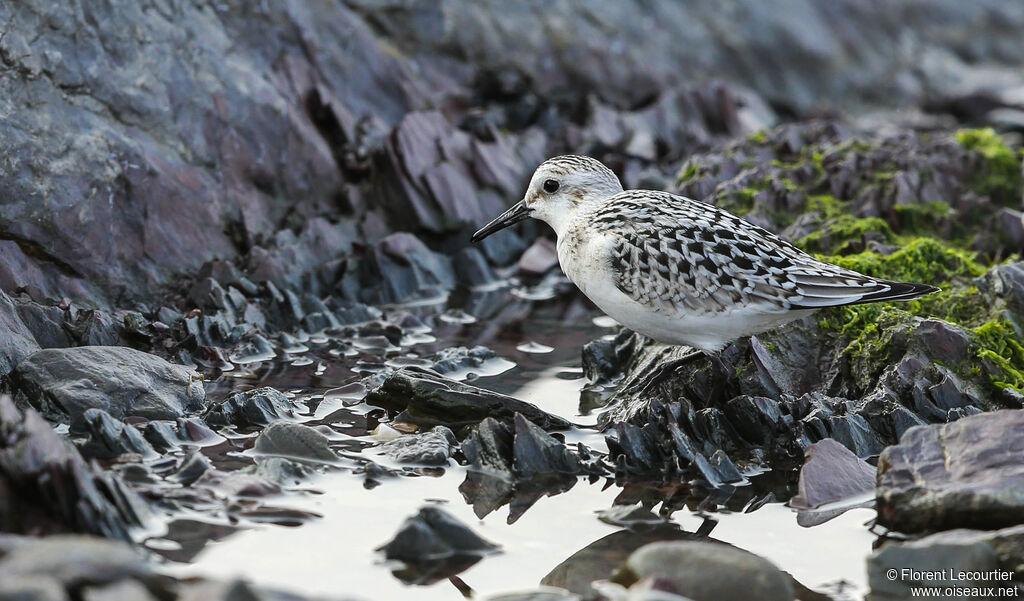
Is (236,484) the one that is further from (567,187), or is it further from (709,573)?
(567,187)

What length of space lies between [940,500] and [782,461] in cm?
126

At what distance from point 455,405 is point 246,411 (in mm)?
1282

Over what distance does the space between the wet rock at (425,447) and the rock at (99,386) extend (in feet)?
4.56

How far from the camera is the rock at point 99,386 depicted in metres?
6.71

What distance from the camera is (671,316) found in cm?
712

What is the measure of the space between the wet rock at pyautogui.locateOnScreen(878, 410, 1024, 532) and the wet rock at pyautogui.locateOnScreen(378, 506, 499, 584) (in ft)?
6.96

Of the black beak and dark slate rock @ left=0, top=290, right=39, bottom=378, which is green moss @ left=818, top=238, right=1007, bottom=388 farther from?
dark slate rock @ left=0, top=290, right=39, bottom=378

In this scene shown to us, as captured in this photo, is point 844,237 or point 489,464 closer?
point 489,464

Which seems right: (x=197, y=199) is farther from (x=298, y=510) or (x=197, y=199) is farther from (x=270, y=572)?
(x=270, y=572)

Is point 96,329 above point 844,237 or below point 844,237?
above

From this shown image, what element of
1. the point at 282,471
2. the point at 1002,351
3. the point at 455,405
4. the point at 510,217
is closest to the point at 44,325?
the point at 282,471

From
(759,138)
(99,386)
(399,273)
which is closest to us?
(99,386)

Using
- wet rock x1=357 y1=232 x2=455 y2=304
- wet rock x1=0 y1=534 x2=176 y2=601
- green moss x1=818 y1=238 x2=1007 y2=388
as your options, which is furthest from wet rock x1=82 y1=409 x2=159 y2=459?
green moss x1=818 y1=238 x2=1007 y2=388

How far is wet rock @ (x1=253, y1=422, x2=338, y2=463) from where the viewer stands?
21.3 ft
